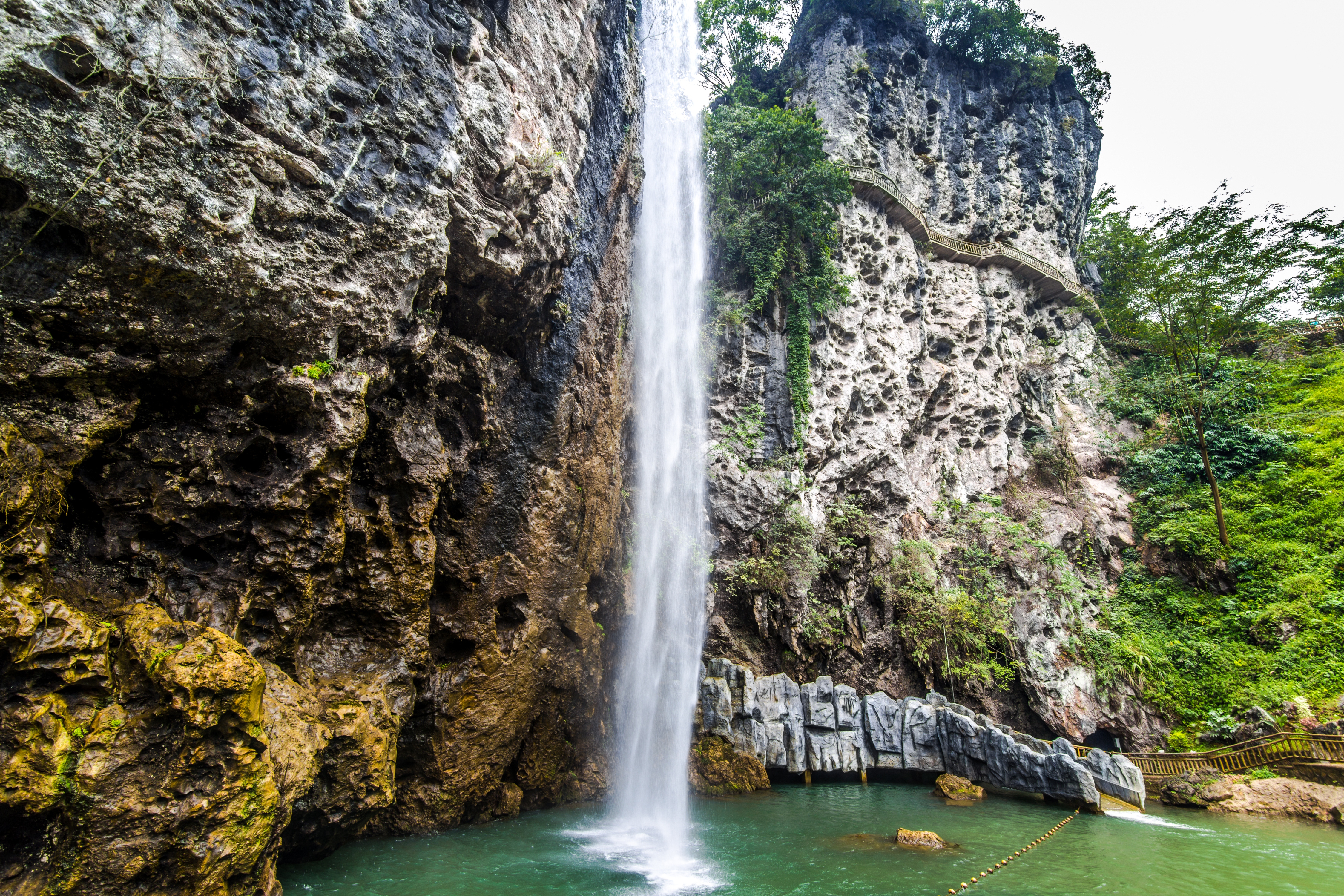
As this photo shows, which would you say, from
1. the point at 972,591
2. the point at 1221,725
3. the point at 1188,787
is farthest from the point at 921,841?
the point at 1221,725

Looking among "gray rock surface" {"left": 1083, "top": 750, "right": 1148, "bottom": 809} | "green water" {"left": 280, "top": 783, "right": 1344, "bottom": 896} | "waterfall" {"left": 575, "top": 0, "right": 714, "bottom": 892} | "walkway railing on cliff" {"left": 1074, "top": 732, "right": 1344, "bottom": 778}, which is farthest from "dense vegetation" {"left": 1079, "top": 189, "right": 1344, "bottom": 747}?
"waterfall" {"left": 575, "top": 0, "right": 714, "bottom": 892}

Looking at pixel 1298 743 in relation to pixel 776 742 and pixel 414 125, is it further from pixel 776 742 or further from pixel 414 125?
pixel 414 125

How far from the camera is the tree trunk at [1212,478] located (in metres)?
16.6

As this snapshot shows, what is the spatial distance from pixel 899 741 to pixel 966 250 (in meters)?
16.9

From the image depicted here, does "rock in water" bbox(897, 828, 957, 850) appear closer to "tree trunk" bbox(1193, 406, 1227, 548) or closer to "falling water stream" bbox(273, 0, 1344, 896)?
"falling water stream" bbox(273, 0, 1344, 896)

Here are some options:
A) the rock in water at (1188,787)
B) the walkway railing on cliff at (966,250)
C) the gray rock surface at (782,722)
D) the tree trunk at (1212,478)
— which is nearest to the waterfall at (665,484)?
the gray rock surface at (782,722)

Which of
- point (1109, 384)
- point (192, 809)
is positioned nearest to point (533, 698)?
point (192, 809)

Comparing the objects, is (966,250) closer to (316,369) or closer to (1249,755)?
(1249,755)

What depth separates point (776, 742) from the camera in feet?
40.8

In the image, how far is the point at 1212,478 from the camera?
17.6m

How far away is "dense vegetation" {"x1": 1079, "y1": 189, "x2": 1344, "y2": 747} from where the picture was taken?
14.0m

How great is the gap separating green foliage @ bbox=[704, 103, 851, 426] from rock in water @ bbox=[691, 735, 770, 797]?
34.5ft

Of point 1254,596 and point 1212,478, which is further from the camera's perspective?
point 1212,478

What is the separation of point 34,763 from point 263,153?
4.93m
